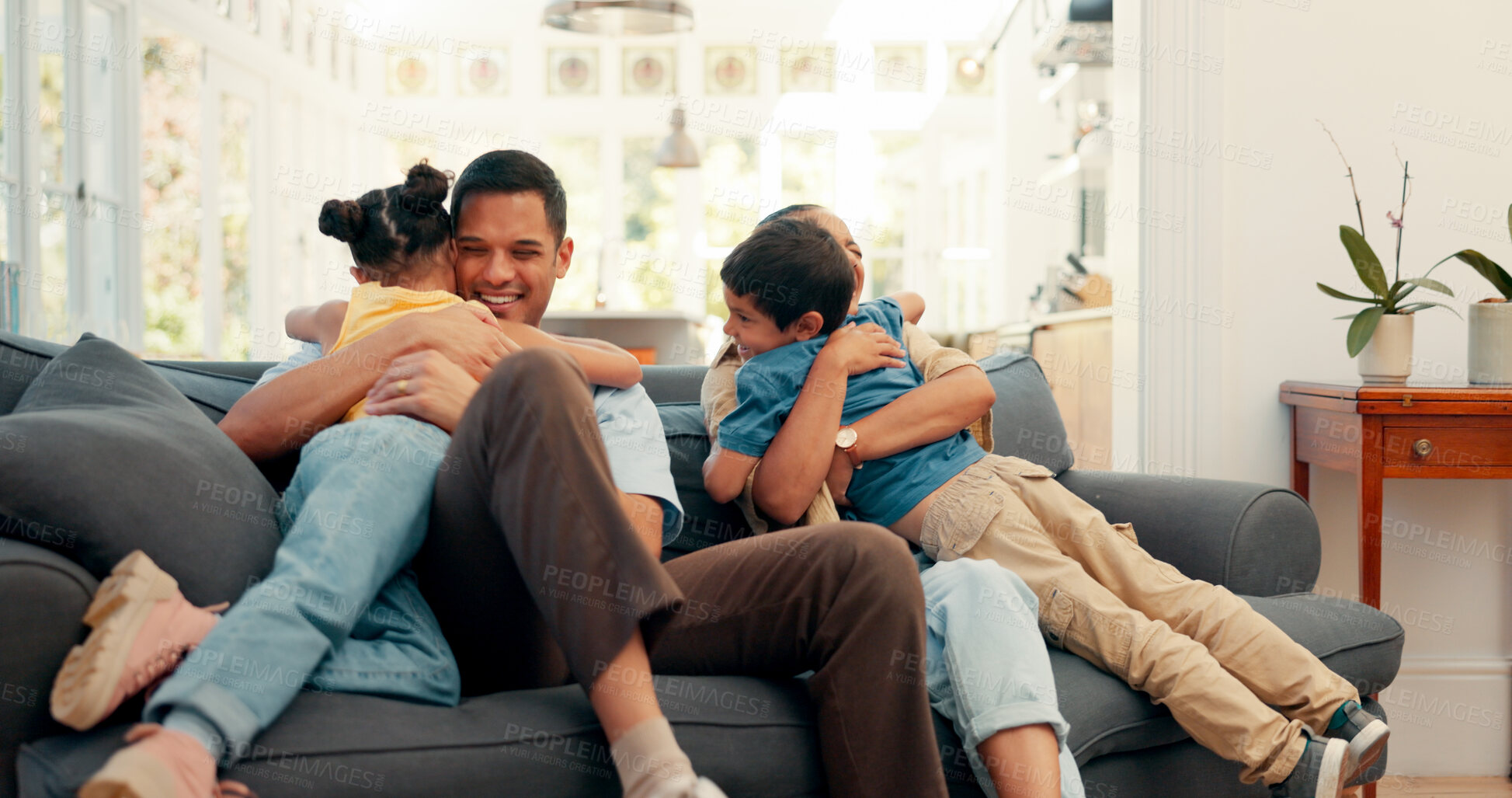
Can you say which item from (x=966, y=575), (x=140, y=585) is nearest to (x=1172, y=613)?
(x=966, y=575)

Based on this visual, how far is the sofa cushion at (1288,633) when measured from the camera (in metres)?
1.35

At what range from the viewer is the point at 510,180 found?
163cm

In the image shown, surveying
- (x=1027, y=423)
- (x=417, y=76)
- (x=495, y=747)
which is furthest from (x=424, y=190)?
(x=417, y=76)

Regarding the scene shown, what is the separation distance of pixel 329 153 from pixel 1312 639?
22.0 feet

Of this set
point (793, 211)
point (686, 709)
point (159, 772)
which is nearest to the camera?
point (159, 772)

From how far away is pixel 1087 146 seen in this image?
452cm

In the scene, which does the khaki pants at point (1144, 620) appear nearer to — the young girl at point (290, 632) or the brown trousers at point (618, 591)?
the brown trousers at point (618, 591)

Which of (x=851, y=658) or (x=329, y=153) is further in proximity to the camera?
(x=329, y=153)

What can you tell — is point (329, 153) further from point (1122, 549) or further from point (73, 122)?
point (1122, 549)

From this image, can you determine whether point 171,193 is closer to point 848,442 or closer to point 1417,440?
point 848,442

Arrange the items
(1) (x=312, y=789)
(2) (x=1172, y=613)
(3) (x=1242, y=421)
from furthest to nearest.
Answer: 1. (3) (x=1242, y=421)
2. (2) (x=1172, y=613)
3. (1) (x=312, y=789)

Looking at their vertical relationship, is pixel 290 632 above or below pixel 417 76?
below

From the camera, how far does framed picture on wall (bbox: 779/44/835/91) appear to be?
7695mm

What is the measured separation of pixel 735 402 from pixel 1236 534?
2.72 ft
